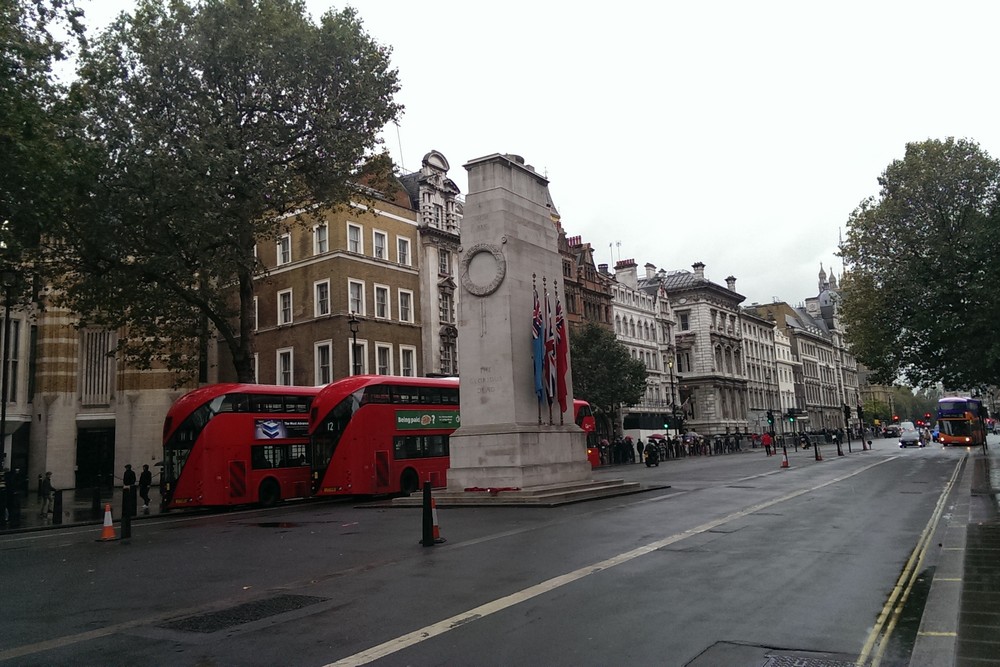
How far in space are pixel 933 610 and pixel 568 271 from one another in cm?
5778

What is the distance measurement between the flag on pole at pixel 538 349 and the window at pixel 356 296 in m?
22.7

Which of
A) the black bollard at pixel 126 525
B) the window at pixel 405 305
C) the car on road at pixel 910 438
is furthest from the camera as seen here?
the car on road at pixel 910 438

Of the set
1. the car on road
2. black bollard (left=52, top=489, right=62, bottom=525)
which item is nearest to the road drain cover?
black bollard (left=52, top=489, right=62, bottom=525)

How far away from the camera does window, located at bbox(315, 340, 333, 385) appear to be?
41094mm

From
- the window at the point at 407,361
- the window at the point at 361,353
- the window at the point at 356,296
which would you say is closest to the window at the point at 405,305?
the window at the point at 407,361

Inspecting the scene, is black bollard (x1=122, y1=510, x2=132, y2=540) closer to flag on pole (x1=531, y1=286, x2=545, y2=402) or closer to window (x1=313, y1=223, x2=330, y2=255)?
flag on pole (x1=531, y1=286, x2=545, y2=402)

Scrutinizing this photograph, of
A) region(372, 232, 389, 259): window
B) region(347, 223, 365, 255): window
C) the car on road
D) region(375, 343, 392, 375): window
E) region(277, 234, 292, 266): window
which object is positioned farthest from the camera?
the car on road

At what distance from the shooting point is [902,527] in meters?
12.0

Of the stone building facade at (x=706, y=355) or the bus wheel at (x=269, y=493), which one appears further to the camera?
the stone building facade at (x=706, y=355)

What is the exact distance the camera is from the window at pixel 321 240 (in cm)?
4216

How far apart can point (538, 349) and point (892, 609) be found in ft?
46.4

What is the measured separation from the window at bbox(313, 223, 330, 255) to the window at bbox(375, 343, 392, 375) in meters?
6.42

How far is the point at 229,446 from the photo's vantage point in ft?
73.6

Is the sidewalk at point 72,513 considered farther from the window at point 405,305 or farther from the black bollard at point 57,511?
the window at point 405,305
